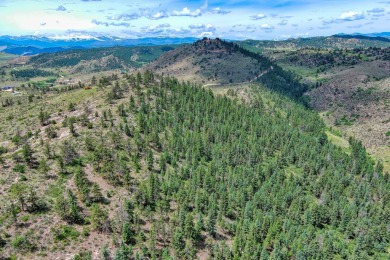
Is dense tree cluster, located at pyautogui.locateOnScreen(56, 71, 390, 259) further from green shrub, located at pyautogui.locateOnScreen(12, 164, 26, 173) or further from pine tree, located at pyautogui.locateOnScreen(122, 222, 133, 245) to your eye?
green shrub, located at pyautogui.locateOnScreen(12, 164, 26, 173)

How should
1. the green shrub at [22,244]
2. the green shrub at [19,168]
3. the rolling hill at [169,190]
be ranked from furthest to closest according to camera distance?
the green shrub at [19,168] < the rolling hill at [169,190] < the green shrub at [22,244]

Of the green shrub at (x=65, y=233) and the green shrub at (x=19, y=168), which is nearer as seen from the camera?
the green shrub at (x=65, y=233)

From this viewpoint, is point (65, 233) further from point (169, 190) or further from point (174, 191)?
point (174, 191)

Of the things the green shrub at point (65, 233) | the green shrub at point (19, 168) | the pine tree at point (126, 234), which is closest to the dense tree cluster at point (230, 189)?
the pine tree at point (126, 234)

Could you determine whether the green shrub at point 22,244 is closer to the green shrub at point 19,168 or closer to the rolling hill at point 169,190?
the rolling hill at point 169,190

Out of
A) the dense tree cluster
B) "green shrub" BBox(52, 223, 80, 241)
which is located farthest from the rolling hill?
the dense tree cluster

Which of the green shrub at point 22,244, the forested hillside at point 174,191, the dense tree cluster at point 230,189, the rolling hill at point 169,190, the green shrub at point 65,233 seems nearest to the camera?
the green shrub at point 22,244

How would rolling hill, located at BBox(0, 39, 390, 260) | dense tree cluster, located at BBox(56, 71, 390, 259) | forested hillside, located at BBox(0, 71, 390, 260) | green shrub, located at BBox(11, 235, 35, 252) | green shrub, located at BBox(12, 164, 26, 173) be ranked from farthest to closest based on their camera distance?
green shrub, located at BBox(12, 164, 26, 173) < dense tree cluster, located at BBox(56, 71, 390, 259) < forested hillside, located at BBox(0, 71, 390, 260) < rolling hill, located at BBox(0, 39, 390, 260) < green shrub, located at BBox(11, 235, 35, 252)

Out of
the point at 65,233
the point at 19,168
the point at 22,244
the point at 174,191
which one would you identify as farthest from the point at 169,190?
the point at 19,168
